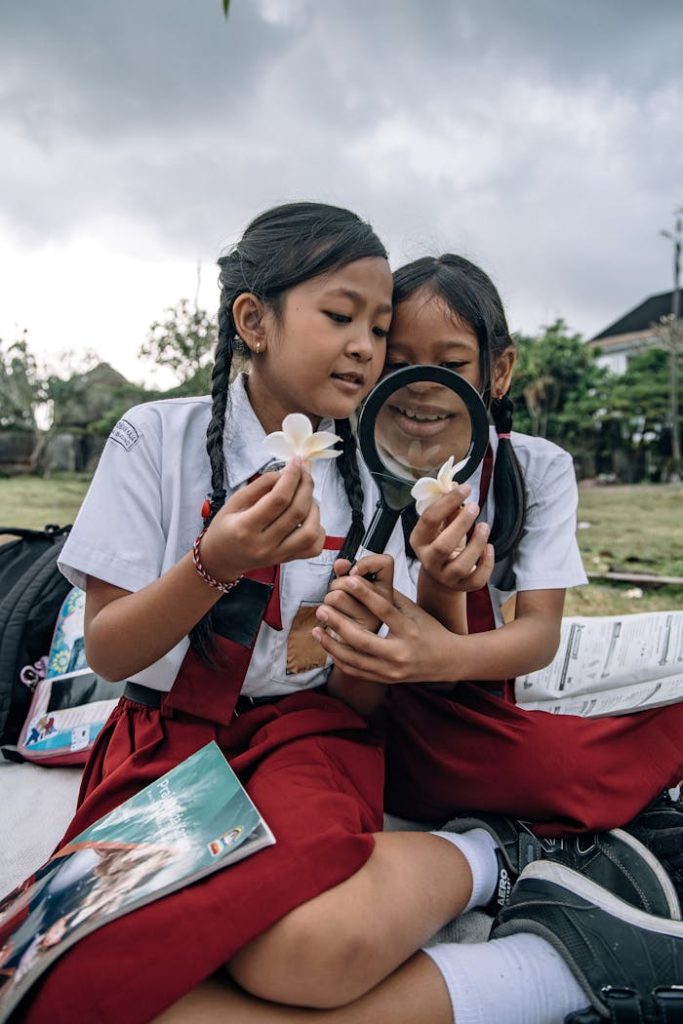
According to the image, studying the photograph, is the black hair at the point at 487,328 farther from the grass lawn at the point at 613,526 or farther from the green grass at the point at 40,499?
the green grass at the point at 40,499

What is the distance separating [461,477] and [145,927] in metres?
1.04

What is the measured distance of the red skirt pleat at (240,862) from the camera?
47.8 inches

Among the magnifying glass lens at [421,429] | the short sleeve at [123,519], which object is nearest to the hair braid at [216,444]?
the short sleeve at [123,519]

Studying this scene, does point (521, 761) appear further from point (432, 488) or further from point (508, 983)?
point (432, 488)

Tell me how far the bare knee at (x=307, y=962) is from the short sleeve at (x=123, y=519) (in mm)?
761

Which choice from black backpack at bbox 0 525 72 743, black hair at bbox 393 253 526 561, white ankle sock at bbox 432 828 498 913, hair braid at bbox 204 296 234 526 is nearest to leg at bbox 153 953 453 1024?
white ankle sock at bbox 432 828 498 913

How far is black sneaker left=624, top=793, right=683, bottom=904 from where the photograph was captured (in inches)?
73.4

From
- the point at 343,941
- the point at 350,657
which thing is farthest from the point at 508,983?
the point at 350,657

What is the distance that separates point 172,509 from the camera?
6.02ft

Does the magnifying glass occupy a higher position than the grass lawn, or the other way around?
the magnifying glass

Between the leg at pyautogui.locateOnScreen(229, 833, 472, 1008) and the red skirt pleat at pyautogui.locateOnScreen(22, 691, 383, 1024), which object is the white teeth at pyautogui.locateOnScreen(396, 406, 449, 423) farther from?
the leg at pyautogui.locateOnScreen(229, 833, 472, 1008)

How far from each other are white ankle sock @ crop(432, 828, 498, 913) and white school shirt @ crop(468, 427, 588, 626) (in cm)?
63

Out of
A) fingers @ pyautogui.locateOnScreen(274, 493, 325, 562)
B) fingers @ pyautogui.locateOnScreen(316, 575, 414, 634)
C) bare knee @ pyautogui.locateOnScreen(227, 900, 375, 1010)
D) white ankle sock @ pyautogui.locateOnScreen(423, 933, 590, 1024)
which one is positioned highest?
fingers @ pyautogui.locateOnScreen(274, 493, 325, 562)

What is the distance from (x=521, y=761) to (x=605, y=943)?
0.49 metres
